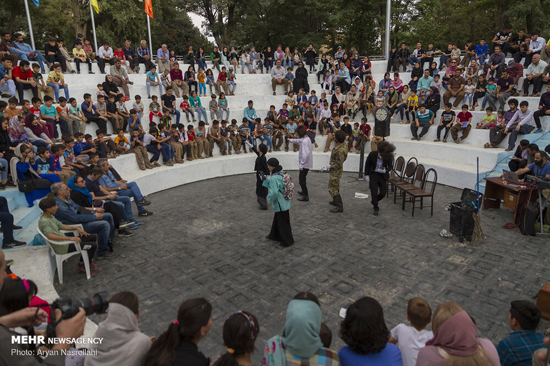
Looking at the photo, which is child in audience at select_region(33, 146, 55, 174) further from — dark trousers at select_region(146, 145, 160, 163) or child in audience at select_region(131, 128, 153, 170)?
dark trousers at select_region(146, 145, 160, 163)

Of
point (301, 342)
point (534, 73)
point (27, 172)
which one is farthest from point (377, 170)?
point (534, 73)

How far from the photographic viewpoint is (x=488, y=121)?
37.4ft

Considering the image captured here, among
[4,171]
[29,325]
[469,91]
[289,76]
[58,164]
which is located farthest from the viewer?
[289,76]

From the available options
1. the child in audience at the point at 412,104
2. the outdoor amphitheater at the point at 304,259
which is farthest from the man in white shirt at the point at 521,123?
the child in audience at the point at 412,104

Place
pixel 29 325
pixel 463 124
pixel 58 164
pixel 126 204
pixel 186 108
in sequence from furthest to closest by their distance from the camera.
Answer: pixel 186 108, pixel 463 124, pixel 58 164, pixel 126 204, pixel 29 325

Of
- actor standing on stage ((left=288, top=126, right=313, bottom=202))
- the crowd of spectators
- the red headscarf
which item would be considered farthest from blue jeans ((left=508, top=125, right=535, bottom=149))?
the red headscarf

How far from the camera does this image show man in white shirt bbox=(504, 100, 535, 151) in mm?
10156

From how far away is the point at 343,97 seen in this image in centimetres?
1534

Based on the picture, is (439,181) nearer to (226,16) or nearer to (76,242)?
(76,242)

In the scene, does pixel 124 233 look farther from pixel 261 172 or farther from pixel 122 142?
pixel 122 142

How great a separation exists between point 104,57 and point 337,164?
1105 centimetres

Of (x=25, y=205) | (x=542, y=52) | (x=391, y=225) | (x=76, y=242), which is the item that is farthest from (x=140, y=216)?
(x=542, y=52)

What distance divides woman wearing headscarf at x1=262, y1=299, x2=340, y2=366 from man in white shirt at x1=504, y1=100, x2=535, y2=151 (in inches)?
408

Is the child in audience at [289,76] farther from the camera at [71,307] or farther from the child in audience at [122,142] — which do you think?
the camera at [71,307]
